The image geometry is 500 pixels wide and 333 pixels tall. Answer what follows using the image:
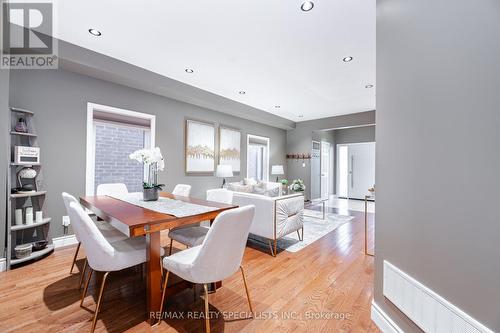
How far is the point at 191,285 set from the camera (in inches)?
73.0

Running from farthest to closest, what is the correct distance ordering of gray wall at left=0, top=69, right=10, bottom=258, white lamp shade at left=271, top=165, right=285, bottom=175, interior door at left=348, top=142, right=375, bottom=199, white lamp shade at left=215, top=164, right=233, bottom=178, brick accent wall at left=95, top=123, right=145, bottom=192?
interior door at left=348, top=142, right=375, bottom=199
white lamp shade at left=271, top=165, right=285, bottom=175
white lamp shade at left=215, top=164, right=233, bottom=178
brick accent wall at left=95, top=123, right=145, bottom=192
gray wall at left=0, top=69, right=10, bottom=258

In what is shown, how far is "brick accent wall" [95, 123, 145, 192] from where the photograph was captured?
4.08 meters

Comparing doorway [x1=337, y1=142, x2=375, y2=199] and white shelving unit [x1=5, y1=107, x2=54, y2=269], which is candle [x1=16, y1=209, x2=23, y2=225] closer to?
white shelving unit [x1=5, y1=107, x2=54, y2=269]

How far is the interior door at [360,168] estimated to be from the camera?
7418mm

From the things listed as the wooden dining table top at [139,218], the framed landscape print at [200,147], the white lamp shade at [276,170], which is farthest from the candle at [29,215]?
the white lamp shade at [276,170]

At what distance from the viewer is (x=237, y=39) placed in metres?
2.53

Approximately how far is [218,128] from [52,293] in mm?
3852

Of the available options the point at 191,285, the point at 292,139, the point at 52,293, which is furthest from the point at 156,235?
the point at 292,139

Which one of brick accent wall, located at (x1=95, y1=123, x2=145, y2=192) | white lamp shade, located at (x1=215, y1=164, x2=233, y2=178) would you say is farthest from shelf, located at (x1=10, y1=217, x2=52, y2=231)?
white lamp shade, located at (x1=215, y1=164, x2=233, y2=178)

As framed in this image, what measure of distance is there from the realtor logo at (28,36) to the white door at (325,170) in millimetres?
7104

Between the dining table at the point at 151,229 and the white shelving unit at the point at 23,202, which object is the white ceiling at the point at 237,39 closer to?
the white shelving unit at the point at 23,202

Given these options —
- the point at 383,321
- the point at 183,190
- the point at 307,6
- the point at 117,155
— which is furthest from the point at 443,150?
the point at 117,155

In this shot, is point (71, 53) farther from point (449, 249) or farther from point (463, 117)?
point (449, 249)

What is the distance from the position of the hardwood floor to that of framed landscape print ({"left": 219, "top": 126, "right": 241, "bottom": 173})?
2.92 m
